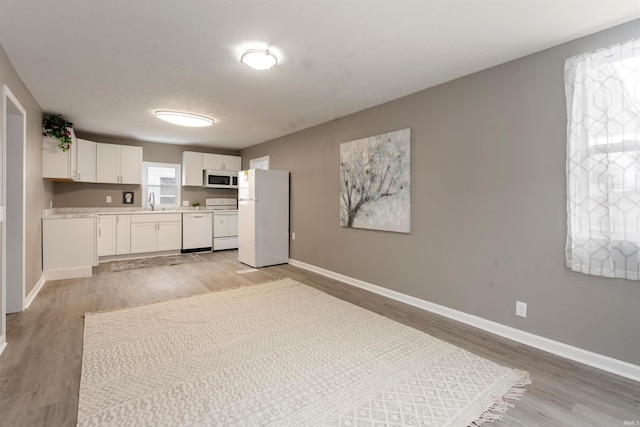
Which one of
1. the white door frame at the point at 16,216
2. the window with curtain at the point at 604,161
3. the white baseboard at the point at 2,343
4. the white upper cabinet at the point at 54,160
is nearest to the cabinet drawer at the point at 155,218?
the white upper cabinet at the point at 54,160

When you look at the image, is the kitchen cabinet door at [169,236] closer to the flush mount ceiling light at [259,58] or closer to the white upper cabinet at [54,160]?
the white upper cabinet at [54,160]

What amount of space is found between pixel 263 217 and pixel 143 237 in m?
2.50

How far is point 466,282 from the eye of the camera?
2.92 meters

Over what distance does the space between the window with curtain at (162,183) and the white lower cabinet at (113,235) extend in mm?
874

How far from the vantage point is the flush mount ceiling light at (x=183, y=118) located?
418 cm

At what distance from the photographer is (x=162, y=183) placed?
6.57 metres

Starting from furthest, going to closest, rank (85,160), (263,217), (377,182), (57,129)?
(85,160) < (263,217) < (57,129) < (377,182)

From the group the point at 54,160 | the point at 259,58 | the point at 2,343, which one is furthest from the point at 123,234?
the point at 259,58

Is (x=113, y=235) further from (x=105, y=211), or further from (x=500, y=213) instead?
(x=500, y=213)

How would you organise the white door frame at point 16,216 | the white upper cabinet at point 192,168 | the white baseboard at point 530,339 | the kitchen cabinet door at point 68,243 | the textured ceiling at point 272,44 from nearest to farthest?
the textured ceiling at point 272,44 → the white baseboard at point 530,339 → the white door frame at point 16,216 → the kitchen cabinet door at point 68,243 → the white upper cabinet at point 192,168

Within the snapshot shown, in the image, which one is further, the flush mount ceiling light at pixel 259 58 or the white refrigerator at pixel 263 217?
the white refrigerator at pixel 263 217

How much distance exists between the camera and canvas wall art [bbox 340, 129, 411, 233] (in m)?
3.46

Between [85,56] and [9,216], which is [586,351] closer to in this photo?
[85,56]

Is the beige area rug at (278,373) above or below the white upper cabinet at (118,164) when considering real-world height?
below
